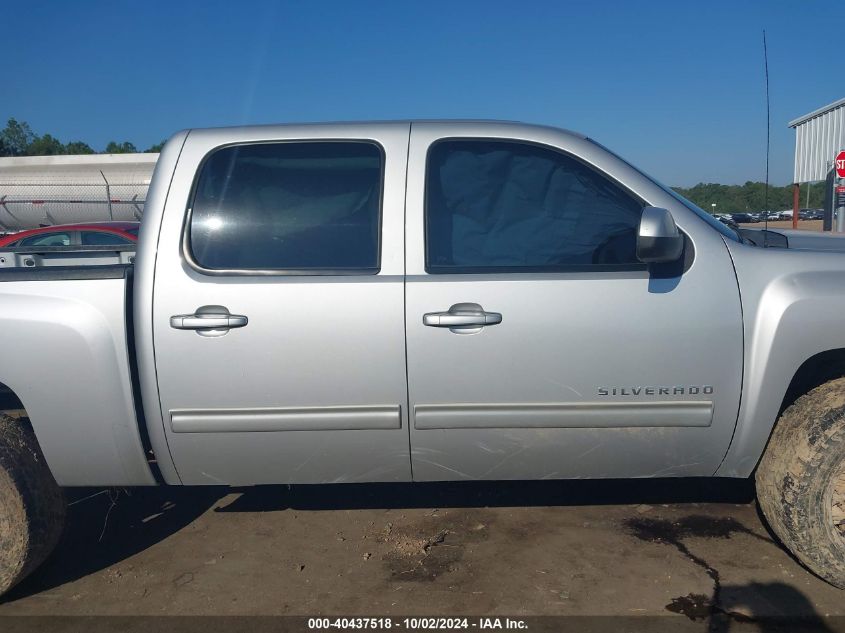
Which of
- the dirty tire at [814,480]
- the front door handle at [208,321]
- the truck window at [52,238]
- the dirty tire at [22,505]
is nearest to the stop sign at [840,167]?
the dirty tire at [814,480]

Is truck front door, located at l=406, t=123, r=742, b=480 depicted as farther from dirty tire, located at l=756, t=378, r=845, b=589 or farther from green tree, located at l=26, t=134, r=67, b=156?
green tree, located at l=26, t=134, r=67, b=156

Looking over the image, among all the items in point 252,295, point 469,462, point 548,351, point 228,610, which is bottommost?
point 228,610

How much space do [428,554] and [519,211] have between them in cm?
166

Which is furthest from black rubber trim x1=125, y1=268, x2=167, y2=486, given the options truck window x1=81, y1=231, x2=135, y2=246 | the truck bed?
truck window x1=81, y1=231, x2=135, y2=246

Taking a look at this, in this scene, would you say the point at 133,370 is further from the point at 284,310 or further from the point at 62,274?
the point at 284,310

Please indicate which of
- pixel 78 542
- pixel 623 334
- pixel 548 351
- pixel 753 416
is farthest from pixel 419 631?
pixel 78 542

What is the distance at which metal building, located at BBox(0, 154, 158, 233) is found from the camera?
19.1 m

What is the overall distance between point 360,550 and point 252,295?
1395 mm

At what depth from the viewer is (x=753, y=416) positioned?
3.05 meters

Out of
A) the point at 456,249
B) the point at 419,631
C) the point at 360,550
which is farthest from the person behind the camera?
the point at 360,550

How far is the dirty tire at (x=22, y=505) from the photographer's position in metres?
3.06

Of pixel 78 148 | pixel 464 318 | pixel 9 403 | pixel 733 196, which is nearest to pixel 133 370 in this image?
pixel 9 403

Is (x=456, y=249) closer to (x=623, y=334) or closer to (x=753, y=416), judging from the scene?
(x=623, y=334)

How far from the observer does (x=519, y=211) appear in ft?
10.3
